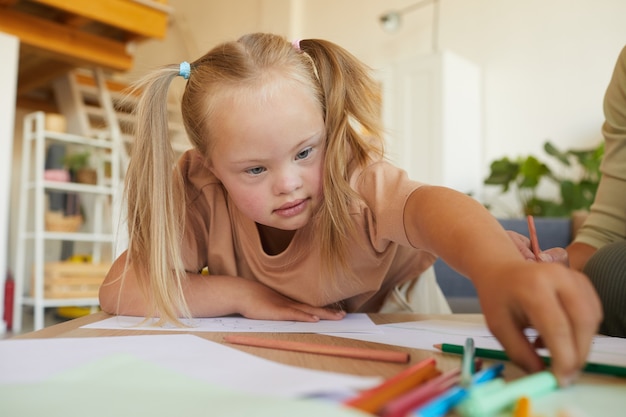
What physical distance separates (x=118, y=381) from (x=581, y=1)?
3.16m

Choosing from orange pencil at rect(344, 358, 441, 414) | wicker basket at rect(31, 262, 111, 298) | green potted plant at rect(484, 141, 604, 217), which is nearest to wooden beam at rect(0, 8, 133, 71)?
wicker basket at rect(31, 262, 111, 298)

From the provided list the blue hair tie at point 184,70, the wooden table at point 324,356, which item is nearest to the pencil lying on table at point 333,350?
the wooden table at point 324,356

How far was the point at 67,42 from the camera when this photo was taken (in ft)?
9.08

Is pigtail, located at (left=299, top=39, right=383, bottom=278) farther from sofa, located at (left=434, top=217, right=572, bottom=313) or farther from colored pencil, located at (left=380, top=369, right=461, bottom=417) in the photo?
A: sofa, located at (left=434, top=217, right=572, bottom=313)

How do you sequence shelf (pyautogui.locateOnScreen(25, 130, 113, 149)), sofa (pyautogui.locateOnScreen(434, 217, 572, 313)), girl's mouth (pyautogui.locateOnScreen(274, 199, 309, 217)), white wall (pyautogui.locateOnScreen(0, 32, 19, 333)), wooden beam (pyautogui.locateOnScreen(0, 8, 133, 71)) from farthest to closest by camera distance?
shelf (pyautogui.locateOnScreen(25, 130, 113, 149))
wooden beam (pyautogui.locateOnScreen(0, 8, 133, 71))
white wall (pyautogui.locateOnScreen(0, 32, 19, 333))
sofa (pyautogui.locateOnScreen(434, 217, 572, 313))
girl's mouth (pyautogui.locateOnScreen(274, 199, 309, 217))

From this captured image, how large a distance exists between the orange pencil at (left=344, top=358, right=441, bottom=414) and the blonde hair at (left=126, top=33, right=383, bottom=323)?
0.35 m

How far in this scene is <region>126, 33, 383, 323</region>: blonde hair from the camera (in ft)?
2.24

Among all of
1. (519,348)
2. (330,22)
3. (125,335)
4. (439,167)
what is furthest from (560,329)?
(330,22)

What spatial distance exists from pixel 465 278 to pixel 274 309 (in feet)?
2.65

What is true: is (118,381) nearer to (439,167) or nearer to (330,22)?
(439,167)

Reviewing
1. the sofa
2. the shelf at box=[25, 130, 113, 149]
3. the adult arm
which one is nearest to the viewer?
the adult arm

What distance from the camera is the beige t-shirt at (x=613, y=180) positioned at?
913 millimetres

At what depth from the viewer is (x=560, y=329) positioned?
0.33 metres

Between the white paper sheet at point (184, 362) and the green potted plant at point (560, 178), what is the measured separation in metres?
2.36
